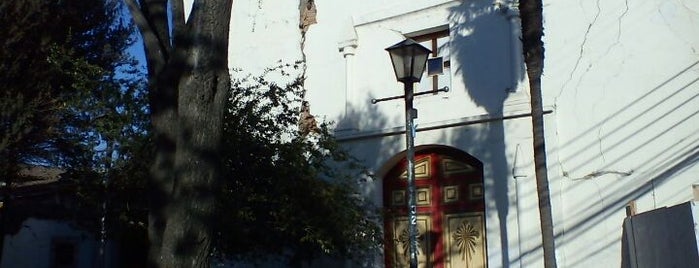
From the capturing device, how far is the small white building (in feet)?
39.1

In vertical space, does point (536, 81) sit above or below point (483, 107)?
below

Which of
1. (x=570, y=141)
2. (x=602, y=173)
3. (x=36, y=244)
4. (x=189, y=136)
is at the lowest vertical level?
(x=189, y=136)

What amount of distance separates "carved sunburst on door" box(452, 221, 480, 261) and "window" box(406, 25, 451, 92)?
2365mm

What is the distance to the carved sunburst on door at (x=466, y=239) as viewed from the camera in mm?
13156

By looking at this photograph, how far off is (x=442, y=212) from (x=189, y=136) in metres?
6.75

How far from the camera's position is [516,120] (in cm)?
1277

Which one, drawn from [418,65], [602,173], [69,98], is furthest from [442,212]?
[69,98]

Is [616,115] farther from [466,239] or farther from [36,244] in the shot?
[36,244]

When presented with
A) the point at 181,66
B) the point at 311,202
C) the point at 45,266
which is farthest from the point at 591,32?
the point at 45,266

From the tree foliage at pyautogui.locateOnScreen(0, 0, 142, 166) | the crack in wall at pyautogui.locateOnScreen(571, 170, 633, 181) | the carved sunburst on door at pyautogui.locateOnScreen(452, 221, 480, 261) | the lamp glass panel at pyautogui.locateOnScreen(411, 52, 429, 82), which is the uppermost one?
the tree foliage at pyautogui.locateOnScreen(0, 0, 142, 166)

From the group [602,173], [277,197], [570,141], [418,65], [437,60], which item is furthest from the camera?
[437,60]

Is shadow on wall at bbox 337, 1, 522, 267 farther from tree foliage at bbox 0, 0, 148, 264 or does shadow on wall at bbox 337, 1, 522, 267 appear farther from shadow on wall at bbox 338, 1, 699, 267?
tree foliage at bbox 0, 0, 148, 264

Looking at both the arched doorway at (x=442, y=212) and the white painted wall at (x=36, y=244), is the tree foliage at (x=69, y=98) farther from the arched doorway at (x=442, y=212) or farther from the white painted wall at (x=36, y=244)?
the white painted wall at (x=36, y=244)

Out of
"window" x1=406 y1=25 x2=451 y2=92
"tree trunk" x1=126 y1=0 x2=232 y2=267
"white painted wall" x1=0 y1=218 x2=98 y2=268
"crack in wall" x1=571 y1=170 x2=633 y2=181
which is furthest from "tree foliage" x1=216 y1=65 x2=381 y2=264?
"white painted wall" x1=0 y1=218 x2=98 y2=268
